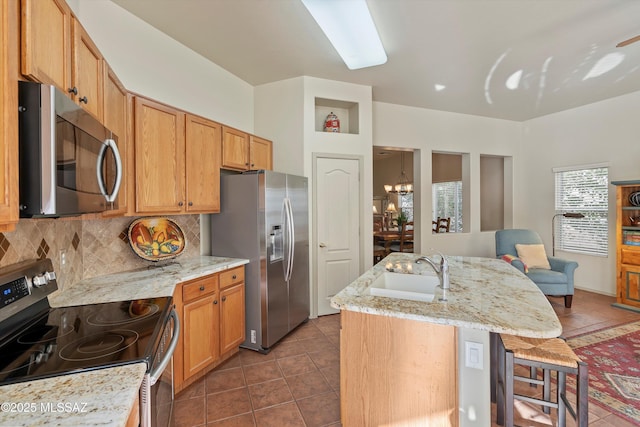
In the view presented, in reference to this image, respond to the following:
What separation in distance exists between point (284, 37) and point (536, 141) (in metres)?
5.05

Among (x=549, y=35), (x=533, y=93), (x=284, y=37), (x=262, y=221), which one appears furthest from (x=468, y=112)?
(x=262, y=221)

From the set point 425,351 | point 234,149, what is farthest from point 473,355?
point 234,149

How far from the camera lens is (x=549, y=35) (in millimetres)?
2818

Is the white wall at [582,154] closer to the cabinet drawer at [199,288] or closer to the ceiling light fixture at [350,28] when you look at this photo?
the ceiling light fixture at [350,28]

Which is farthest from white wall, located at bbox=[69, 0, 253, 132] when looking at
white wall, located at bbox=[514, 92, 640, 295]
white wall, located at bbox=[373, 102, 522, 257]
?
white wall, located at bbox=[514, 92, 640, 295]

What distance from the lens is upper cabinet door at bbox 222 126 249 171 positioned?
117 inches

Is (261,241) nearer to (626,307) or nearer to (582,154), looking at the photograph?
(626,307)

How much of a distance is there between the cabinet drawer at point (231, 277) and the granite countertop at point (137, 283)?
0.18 feet

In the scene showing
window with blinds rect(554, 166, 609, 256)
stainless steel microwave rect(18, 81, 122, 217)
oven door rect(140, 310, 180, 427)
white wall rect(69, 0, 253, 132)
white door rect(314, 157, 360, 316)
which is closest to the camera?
stainless steel microwave rect(18, 81, 122, 217)

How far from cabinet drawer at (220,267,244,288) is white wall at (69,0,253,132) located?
5.59 feet

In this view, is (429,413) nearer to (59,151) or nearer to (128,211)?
(59,151)

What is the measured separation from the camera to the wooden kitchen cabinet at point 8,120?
0.82 meters

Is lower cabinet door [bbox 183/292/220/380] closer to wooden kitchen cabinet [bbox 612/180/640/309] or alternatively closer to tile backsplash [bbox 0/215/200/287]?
tile backsplash [bbox 0/215/200/287]

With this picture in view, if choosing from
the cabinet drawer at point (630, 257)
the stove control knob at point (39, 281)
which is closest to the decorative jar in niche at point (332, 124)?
the stove control knob at point (39, 281)
